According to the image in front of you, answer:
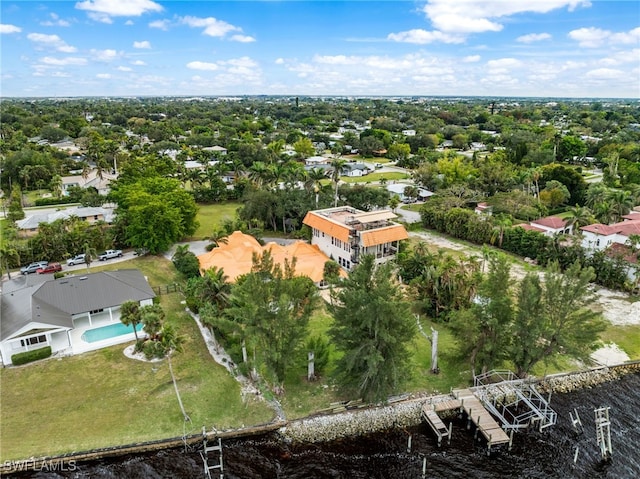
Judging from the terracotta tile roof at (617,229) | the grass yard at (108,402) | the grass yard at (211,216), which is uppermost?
the terracotta tile roof at (617,229)

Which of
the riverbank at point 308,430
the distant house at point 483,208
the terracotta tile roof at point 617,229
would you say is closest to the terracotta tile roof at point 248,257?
the riverbank at point 308,430

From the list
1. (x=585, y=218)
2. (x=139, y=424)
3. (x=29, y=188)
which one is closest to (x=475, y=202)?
(x=585, y=218)

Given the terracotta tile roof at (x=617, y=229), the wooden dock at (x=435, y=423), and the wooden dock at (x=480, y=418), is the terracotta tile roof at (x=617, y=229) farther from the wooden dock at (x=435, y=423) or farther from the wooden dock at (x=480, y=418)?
the wooden dock at (x=435, y=423)

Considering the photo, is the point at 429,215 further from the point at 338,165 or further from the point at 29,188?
the point at 29,188

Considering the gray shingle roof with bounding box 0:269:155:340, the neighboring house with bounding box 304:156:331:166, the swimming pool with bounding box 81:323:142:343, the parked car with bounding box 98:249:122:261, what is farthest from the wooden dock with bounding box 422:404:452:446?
the neighboring house with bounding box 304:156:331:166

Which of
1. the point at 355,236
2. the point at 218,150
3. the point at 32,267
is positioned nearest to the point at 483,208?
the point at 355,236

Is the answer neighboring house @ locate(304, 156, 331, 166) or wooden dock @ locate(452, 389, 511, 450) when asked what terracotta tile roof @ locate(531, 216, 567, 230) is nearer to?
wooden dock @ locate(452, 389, 511, 450)
